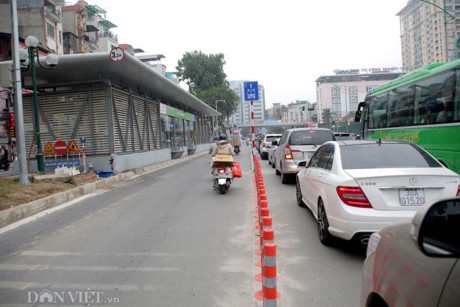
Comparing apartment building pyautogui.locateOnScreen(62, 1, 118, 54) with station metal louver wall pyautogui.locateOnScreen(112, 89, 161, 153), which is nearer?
station metal louver wall pyautogui.locateOnScreen(112, 89, 161, 153)

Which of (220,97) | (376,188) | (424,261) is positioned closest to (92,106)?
(376,188)

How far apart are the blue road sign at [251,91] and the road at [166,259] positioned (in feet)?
51.1

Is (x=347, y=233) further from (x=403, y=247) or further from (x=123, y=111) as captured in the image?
(x=123, y=111)

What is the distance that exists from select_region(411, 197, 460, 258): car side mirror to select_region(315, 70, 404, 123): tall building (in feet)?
404

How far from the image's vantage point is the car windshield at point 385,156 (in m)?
4.79

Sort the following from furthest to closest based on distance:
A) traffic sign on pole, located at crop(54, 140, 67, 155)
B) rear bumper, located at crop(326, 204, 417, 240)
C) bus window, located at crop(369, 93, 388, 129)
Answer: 1. traffic sign on pole, located at crop(54, 140, 67, 155)
2. bus window, located at crop(369, 93, 388, 129)
3. rear bumper, located at crop(326, 204, 417, 240)

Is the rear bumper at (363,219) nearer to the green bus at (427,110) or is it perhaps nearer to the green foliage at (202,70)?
the green bus at (427,110)

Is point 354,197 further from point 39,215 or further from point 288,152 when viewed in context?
point 39,215

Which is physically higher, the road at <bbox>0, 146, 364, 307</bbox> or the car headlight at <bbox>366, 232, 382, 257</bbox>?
the car headlight at <bbox>366, 232, 382, 257</bbox>

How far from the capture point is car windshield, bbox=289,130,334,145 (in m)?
10.7

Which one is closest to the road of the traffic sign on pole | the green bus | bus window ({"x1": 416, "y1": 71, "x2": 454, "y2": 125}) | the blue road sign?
the green bus

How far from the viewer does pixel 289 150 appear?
35.1ft

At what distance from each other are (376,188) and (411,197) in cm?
41

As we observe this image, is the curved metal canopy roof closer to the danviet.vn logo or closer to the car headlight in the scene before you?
the danviet.vn logo
